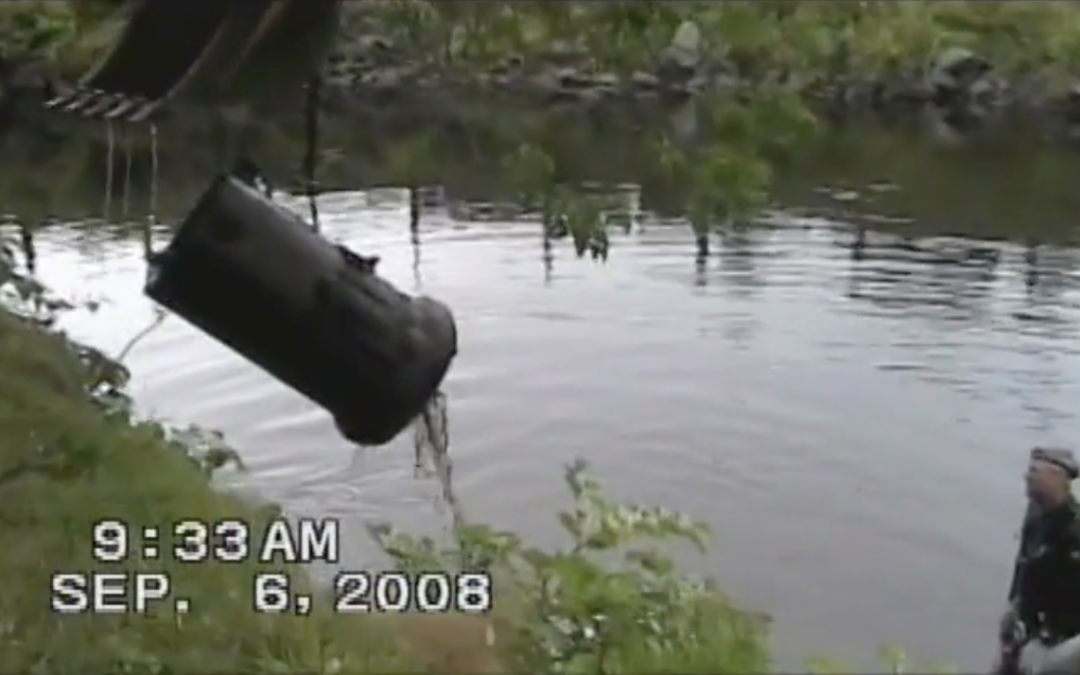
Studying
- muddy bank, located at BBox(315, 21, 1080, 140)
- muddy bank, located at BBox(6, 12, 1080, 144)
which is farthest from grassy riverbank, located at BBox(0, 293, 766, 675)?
muddy bank, located at BBox(6, 12, 1080, 144)

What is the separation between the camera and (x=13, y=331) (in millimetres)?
6180

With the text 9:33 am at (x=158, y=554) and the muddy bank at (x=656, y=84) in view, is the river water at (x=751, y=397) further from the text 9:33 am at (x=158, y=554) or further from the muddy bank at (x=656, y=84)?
the muddy bank at (x=656, y=84)

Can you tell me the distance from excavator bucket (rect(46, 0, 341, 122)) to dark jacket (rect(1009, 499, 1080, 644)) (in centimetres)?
256

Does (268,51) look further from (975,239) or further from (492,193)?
(492,193)

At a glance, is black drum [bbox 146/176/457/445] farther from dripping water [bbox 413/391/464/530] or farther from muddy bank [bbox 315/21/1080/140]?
muddy bank [bbox 315/21/1080/140]

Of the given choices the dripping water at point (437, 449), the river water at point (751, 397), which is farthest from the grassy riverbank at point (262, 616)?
the river water at point (751, 397)

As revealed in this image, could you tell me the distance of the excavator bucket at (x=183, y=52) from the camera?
3801mm

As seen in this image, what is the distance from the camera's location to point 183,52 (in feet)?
12.7

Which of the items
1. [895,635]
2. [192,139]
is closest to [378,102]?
[192,139]

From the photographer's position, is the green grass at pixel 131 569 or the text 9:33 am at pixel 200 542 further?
the text 9:33 am at pixel 200 542

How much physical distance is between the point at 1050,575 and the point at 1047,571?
0.05ft

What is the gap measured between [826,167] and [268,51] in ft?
38.3
